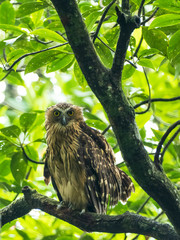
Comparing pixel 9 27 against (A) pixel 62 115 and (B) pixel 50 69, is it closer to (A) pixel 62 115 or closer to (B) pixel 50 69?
(B) pixel 50 69

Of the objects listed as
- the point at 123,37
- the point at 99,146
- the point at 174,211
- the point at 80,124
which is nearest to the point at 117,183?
the point at 99,146

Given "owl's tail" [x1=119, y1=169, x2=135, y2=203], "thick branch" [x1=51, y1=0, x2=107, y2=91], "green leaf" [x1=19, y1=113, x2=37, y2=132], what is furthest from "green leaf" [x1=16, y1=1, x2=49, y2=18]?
"owl's tail" [x1=119, y1=169, x2=135, y2=203]

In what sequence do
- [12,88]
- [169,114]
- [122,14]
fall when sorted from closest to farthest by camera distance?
1. [122,14]
2. [169,114]
3. [12,88]

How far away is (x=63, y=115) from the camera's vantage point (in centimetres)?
390

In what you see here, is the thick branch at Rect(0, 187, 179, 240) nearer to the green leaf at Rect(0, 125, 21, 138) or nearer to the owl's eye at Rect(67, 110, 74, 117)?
the green leaf at Rect(0, 125, 21, 138)

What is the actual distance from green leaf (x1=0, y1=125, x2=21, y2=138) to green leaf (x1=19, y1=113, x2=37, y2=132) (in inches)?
4.7

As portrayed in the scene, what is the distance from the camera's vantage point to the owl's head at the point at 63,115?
386cm

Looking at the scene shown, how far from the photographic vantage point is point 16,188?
125 inches

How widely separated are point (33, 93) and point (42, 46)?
6.33 feet

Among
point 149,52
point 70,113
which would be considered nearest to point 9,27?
point 149,52

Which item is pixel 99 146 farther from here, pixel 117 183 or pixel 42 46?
pixel 42 46

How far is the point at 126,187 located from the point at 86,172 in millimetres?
412

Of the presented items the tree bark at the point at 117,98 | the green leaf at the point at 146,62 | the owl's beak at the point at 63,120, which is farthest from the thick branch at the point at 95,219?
the owl's beak at the point at 63,120

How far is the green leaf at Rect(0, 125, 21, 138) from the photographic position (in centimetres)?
285
